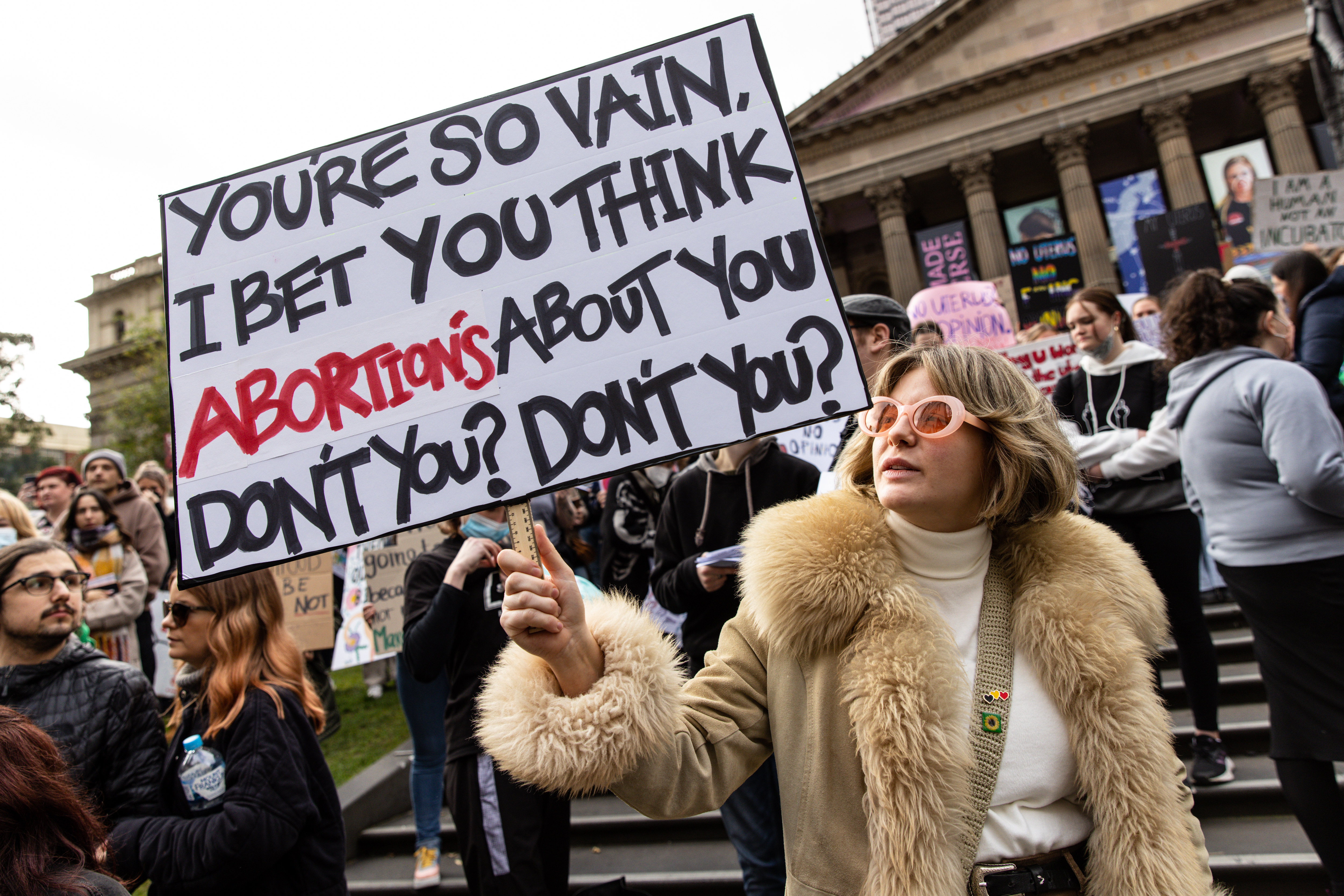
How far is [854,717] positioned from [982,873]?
338 mm

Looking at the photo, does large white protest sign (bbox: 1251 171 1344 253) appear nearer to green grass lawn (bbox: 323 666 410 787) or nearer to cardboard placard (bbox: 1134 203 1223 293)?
green grass lawn (bbox: 323 666 410 787)

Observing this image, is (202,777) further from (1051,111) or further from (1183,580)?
(1051,111)

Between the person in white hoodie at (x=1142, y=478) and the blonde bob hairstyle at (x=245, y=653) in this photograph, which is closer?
the blonde bob hairstyle at (x=245, y=653)

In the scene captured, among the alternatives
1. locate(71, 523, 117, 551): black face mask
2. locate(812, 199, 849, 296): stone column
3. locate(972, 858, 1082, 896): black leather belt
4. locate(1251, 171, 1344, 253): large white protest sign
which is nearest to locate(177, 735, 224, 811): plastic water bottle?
locate(972, 858, 1082, 896): black leather belt

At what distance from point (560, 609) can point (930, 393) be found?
2.75 ft

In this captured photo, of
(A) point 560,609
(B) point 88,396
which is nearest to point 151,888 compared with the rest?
(A) point 560,609

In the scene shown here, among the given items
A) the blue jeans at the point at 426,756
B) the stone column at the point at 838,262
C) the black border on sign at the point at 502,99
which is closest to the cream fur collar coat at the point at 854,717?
the black border on sign at the point at 502,99

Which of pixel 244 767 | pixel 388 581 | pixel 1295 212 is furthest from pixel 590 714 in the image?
pixel 1295 212

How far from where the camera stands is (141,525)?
18.7ft

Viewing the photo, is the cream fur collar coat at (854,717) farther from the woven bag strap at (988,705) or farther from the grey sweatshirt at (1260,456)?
the grey sweatshirt at (1260,456)

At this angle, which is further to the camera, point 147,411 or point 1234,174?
point 147,411

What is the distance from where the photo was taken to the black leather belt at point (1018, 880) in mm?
1339

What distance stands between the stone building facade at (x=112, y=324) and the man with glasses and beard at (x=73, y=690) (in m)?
44.8

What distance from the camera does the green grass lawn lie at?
557cm
